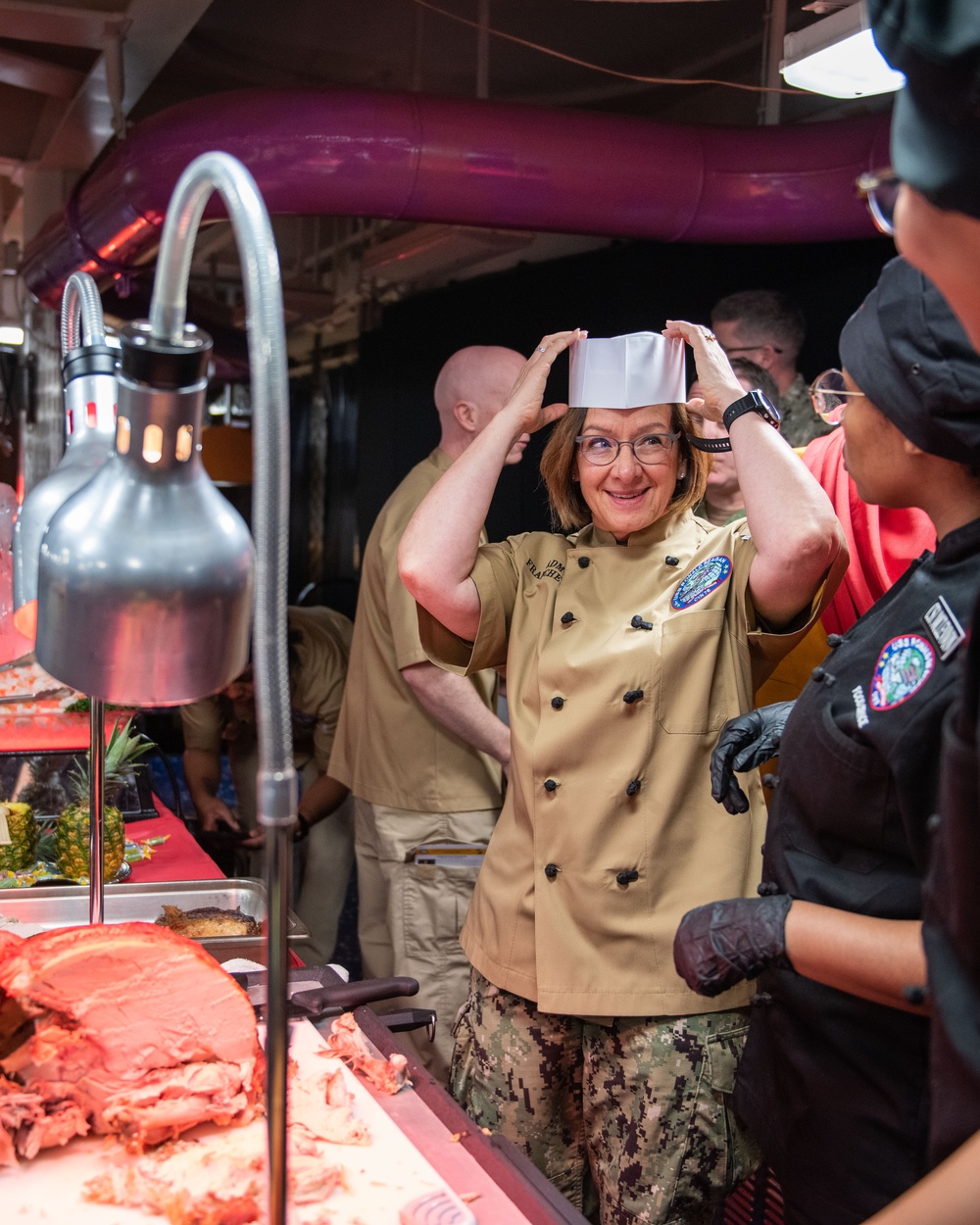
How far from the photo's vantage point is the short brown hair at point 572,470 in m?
2.31

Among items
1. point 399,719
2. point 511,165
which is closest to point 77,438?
point 399,719

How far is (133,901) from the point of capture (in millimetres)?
2377

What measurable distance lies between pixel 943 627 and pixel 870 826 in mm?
268

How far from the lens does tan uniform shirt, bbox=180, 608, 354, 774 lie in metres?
4.28

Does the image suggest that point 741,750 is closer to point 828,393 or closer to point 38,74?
point 828,393

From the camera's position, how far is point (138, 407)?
2.85 ft

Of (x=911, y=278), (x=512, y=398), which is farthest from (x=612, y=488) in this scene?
(x=911, y=278)

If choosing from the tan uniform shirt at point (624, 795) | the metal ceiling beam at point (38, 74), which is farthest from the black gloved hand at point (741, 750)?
the metal ceiling beam at point (38, 74)

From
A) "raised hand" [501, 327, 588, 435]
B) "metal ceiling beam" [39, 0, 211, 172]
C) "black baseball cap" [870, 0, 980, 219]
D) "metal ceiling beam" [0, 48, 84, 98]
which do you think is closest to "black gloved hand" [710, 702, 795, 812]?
"raised hand" [501, 327, 588, 435]

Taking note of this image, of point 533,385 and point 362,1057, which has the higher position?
point 533,385

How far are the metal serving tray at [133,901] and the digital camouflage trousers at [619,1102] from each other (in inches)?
17.3

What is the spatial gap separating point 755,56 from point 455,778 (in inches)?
148

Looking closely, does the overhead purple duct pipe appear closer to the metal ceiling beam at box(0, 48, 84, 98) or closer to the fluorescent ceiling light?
the fluorescent ceiling light

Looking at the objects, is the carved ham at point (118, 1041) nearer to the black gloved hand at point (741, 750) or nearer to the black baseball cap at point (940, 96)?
the black gloved hand at point (741, 750)
